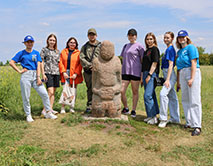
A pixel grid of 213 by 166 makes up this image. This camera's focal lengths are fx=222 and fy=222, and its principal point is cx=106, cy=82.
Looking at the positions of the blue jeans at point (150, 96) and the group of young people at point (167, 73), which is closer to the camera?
the group of young people at point (167, 73)

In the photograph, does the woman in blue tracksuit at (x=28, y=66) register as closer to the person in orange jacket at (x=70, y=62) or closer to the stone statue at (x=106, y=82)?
the person in orange jacket at (x=70, y=62)

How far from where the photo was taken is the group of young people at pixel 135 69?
546cm

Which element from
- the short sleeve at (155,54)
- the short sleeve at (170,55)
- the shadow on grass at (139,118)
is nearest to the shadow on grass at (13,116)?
the shadow on grass at (139,118)

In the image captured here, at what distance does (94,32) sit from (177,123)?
3518 millimetres

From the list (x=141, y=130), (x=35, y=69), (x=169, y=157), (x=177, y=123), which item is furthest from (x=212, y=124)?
(x=35, y=69)

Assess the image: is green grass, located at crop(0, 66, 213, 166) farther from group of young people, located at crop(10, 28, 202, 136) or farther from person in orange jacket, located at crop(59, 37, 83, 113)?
person in orange jacket, located at crop(59, 37, 83, 113)

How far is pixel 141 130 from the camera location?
222 inches

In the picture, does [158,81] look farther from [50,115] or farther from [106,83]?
[50,115]

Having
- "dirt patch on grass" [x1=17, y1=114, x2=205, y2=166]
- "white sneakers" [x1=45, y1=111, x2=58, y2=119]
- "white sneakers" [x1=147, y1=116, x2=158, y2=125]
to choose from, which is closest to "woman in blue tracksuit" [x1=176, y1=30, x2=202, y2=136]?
"dirt patch on grass" [x1=17, y1=114, x2=205, y2=166]

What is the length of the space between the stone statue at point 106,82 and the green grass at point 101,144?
36 centimetres

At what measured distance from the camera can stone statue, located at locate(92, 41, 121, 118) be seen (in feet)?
19.3

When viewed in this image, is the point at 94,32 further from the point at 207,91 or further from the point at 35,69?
the point at 207,91

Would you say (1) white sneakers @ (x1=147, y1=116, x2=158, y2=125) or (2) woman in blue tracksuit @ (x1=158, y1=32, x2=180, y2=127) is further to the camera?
(1) white sneakers @ (x1=147, y1=116, x2=158, y2=125)

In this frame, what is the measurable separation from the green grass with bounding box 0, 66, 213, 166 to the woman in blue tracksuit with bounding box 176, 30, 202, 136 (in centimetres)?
49
